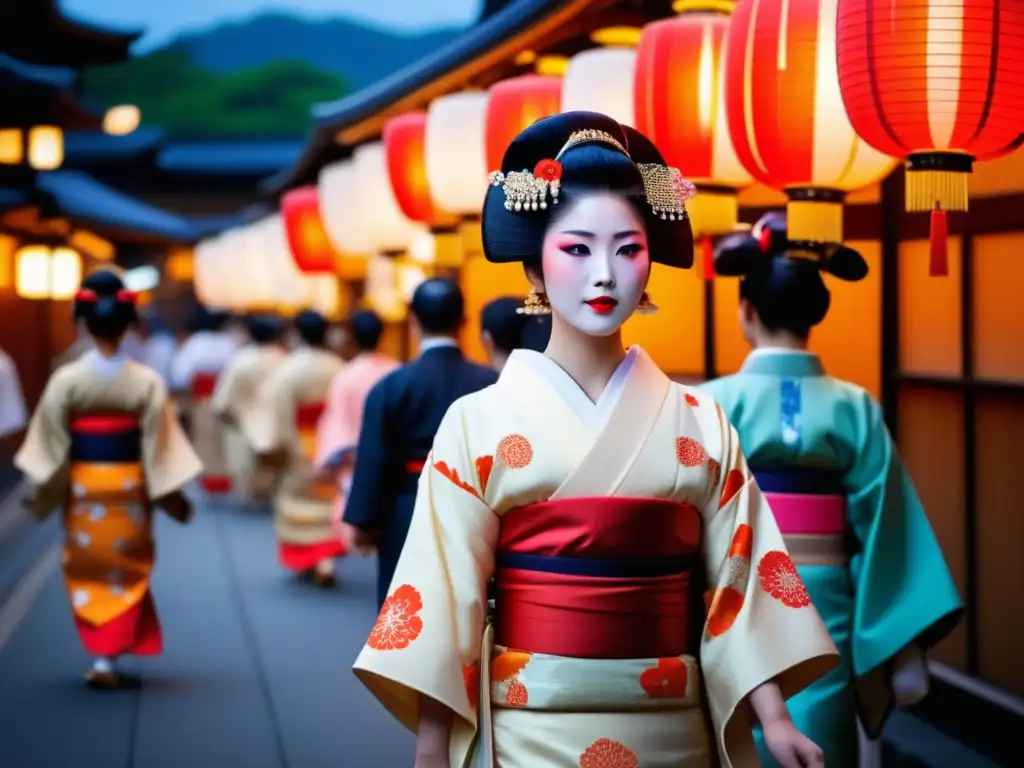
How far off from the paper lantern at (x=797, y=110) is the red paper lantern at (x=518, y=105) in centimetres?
240

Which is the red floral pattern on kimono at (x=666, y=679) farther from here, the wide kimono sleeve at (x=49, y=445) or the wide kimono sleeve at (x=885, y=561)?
the wide kimono sleeve at (x=49, y=445)

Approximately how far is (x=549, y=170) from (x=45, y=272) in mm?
19069

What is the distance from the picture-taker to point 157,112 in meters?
64.5

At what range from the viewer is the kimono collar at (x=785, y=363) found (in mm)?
5102

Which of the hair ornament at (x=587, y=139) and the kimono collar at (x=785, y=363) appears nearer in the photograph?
the hair ornament at (x=587, y=139)

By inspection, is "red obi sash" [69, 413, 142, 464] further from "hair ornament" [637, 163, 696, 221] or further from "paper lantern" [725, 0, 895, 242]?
"hair ornament" [637, 163, 696, 221]

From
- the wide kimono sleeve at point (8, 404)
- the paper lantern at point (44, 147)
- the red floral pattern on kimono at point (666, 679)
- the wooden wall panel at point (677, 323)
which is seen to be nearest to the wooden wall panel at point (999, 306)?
the wooden wall panel at point (677, 323)

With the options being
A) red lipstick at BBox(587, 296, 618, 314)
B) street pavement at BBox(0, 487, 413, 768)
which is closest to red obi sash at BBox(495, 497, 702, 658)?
red lipstick at BBox(587, 296, 618, 314)

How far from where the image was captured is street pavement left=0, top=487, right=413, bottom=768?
7.23m

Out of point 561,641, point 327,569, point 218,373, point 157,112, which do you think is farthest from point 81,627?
point 157,112

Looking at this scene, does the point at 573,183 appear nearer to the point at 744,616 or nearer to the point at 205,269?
the point at 744,616

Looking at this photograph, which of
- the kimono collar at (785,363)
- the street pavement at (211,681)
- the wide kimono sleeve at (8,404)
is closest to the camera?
the kimono collar at (785,363)

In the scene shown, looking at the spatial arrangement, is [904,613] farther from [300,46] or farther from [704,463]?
[300,46]

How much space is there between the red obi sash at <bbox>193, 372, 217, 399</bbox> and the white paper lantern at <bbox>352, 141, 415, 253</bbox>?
8.93 meters
